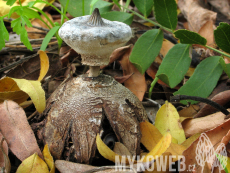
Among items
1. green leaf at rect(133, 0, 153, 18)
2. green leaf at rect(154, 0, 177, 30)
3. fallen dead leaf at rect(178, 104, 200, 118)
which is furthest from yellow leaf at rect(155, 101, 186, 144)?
green leaf at rect(133, 0, 153, 18)

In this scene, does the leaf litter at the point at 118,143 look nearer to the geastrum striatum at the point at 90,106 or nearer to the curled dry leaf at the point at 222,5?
the geastrum striatum at the point at 90,106

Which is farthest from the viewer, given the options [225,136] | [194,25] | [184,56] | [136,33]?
[194,25]

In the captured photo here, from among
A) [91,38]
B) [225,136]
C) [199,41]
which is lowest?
[225,136]

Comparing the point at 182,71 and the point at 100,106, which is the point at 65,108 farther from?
the point at 182,71

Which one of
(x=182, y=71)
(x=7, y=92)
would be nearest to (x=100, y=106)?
(x=7, y=92)

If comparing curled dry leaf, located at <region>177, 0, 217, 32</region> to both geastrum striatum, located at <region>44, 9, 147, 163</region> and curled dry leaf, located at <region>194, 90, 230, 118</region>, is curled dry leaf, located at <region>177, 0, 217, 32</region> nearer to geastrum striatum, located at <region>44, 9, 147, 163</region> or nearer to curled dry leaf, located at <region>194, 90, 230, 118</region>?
curled dry leaf, located at <region>194, 90, 230, 118</region>

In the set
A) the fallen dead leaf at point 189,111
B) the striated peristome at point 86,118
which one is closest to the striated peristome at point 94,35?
the striated peristome at point 86,118
